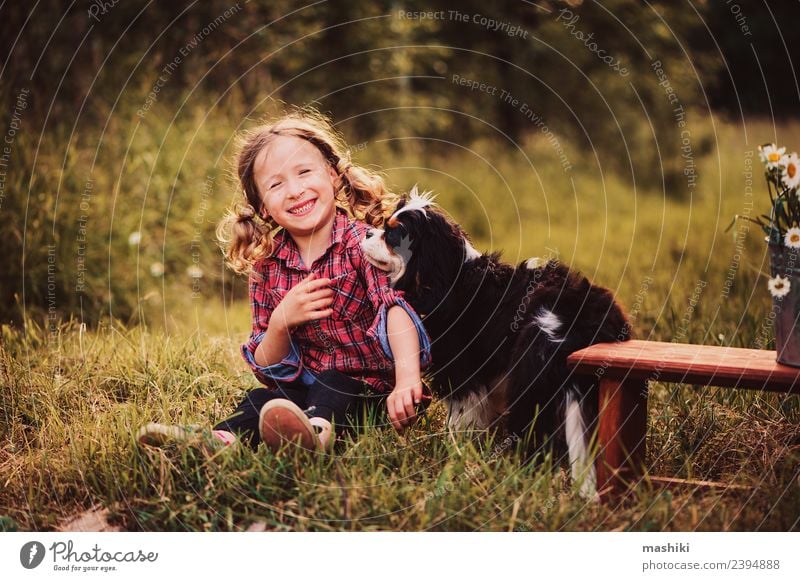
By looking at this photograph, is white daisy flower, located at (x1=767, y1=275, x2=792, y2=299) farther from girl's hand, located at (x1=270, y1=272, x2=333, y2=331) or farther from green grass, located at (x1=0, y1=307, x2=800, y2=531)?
girl's hand, located at (x1=270, y1=272, x2=333, y2=331)

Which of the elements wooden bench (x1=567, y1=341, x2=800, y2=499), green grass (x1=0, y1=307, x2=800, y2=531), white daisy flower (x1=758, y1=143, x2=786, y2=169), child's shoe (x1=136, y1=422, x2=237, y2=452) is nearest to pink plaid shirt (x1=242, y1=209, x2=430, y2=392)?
green grass (x1=0, y1=307, x2=800, y2=531)

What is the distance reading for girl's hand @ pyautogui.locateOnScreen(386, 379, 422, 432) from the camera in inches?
116

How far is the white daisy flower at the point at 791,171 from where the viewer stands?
2684mm

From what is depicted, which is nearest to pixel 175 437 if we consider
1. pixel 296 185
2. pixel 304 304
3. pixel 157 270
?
pixel 304 304

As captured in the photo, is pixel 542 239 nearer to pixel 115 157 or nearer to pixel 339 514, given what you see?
pixel 115 157

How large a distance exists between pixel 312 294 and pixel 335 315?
0.58 ft

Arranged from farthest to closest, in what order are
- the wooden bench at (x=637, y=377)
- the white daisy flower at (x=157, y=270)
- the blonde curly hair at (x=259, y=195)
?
the white daisy flower at (x=157, y=270) → the blonde curly hair at (x=259, y=195) → the wooden bench at (x=637, y=377)

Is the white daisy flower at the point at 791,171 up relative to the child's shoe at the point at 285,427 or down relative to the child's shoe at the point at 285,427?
up

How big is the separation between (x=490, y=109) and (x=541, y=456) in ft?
30.8

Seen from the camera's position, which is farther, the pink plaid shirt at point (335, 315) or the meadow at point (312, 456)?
the pink plaid shirt at point (335, 315)

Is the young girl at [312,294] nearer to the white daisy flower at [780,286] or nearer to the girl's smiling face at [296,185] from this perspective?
the girl's smiling face at [296,185]

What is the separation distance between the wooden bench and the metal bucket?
45 millimetres

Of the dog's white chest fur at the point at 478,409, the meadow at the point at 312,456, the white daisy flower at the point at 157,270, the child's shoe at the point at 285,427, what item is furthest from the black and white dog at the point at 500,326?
the white daisy flower at the point at 157,270

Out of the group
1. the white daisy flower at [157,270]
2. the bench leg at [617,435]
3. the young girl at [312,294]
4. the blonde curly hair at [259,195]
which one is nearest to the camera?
the bench leg at [617,435]
